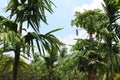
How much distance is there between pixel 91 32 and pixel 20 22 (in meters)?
17.0

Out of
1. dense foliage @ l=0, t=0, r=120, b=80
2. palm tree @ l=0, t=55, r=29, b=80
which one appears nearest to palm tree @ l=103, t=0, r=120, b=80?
dense foliage @ l=0, t=0, r=120, b=80

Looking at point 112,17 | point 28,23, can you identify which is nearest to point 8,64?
point 28,23

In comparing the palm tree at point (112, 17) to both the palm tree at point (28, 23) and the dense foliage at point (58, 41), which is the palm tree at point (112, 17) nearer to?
the dense foliage at point (58, 41)

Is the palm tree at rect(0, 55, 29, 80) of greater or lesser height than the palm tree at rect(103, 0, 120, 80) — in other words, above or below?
below

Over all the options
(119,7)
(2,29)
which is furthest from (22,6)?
(119,7)

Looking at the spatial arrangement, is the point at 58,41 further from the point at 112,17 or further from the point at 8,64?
the point at 112,17

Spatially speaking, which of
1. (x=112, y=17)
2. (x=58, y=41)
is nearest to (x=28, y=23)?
(x=58, y=41)

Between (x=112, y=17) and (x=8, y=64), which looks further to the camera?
(x=112, y=17)

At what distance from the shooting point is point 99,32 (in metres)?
20.0

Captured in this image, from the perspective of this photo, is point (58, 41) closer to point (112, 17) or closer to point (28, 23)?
point (28, 23)

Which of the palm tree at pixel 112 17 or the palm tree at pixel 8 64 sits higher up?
the palm tree at pixel 112 17

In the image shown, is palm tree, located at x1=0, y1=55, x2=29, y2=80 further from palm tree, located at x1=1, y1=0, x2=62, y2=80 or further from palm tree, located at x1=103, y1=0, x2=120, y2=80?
palm tree, located at x1=103, y1=0, x2=120, y2=80

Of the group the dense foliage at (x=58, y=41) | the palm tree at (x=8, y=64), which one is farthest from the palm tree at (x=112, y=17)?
Result: the palm tree at (x=8, y=64)

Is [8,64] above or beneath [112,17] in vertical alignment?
beneath
